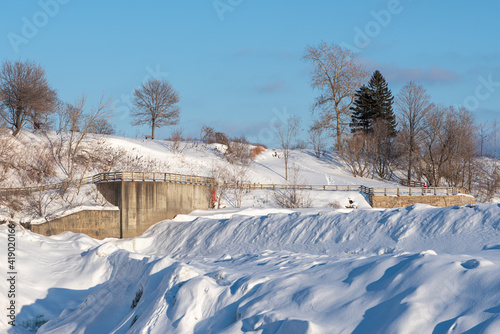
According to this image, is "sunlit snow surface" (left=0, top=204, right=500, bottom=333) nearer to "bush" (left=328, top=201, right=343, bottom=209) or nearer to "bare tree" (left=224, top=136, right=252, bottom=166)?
"bush" (left=328, top=201, right=343, bottom=209)

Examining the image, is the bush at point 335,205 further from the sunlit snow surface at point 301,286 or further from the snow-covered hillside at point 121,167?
the sunlit snow surface at point 301,286

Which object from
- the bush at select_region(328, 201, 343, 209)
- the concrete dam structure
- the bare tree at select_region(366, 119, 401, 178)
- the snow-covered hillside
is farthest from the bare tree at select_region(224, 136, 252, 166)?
the concrete dam structure

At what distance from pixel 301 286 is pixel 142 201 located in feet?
84.1

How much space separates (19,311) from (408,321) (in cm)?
1202

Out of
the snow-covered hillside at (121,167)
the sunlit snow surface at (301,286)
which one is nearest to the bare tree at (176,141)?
the snow-covered hillside at (121,167)

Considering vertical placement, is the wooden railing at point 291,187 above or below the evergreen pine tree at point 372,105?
below

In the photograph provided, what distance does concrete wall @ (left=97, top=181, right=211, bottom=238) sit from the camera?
33844 mm

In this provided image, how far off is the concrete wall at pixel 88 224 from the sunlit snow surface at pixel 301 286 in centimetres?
865

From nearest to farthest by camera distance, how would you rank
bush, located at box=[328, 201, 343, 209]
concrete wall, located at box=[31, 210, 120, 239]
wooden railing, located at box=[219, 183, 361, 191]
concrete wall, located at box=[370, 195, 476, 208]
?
concrete wall, located at box=[31, 210, 120, 239], concrete wall, located at box=[370, 195, 476, 208], bush, located at box=[328, 201, 343, 209], wooden railing, located at box=[219, 183, 361, 191]

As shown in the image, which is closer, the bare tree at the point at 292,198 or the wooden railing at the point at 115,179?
the wooden railing at the point at 115,179

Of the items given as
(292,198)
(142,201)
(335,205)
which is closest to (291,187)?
(292,198)

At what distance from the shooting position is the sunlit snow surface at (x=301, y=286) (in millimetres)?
8055

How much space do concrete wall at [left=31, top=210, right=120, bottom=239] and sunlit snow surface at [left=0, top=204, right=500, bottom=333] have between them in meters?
8.65

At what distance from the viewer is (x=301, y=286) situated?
1013 cm
